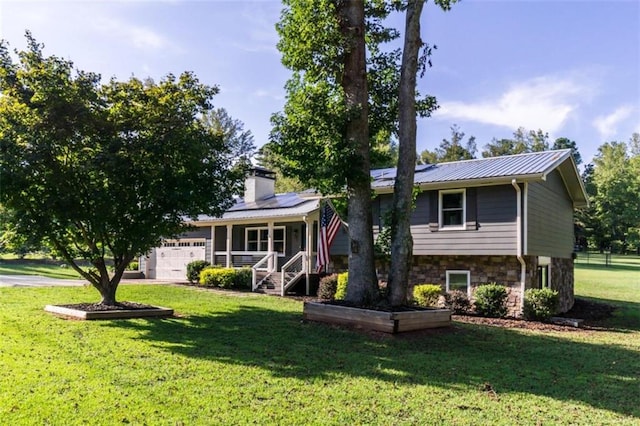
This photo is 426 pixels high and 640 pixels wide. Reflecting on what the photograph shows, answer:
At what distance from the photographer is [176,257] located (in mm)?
22781

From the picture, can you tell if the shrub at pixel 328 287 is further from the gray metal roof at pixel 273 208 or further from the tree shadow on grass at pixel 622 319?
the tree shadow on grass at pixel 622 319

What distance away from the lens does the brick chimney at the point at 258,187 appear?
2266cm

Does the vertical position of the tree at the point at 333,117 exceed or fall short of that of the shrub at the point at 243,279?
it exceeds it

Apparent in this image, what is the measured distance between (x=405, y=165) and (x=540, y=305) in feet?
18.7

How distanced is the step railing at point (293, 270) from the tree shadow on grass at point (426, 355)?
631cm

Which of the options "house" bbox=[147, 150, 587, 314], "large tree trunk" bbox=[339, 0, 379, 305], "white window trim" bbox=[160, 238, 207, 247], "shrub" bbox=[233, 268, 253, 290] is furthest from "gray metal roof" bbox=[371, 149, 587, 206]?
"white window trim" bbox=[160, 238, 207, 247]

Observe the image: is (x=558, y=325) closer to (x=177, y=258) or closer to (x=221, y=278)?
(x=221, y=278)

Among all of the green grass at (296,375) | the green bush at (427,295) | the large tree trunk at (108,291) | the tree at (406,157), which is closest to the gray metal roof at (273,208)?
the green bush at (427,295)

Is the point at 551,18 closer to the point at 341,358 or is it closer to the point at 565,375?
the point at 565,375

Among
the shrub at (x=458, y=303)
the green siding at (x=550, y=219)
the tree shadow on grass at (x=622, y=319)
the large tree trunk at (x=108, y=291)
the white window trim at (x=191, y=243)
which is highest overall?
the green siding at (x=550, y=219)

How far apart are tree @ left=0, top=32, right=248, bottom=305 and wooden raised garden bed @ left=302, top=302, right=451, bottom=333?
3345mm

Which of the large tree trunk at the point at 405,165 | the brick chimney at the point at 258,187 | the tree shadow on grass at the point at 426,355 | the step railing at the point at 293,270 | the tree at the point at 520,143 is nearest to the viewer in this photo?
the tree shadow on grass at the point at 426,355

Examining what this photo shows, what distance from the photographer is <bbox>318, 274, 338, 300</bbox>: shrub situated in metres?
14.9

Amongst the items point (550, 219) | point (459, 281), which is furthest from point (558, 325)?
point (550, 219)
